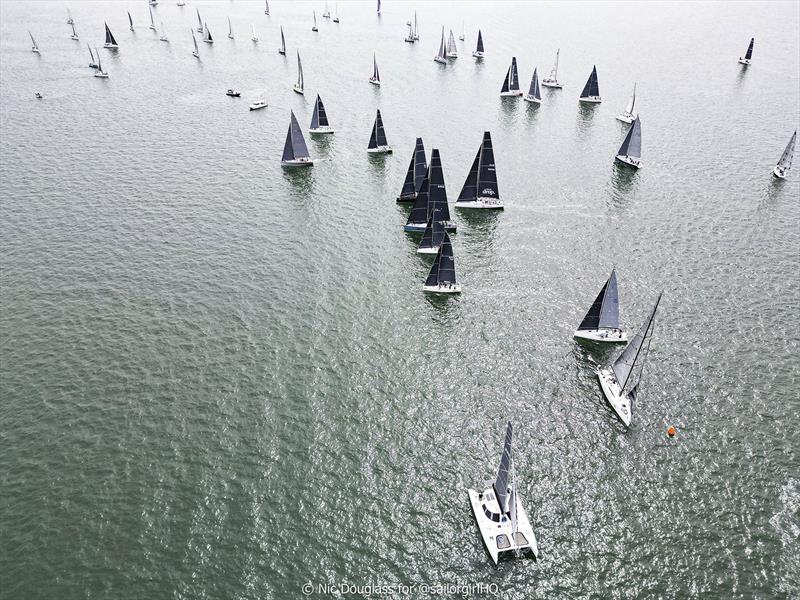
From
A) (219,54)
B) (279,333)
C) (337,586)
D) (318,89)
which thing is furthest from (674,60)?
(337,586)

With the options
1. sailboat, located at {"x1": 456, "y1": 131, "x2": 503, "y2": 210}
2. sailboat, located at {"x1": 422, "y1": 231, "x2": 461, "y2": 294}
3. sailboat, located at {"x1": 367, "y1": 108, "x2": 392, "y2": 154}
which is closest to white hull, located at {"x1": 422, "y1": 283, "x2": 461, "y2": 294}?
sailboat, located at {"x1": 422, "y1": 231, "x2": 461, "y2": 294}

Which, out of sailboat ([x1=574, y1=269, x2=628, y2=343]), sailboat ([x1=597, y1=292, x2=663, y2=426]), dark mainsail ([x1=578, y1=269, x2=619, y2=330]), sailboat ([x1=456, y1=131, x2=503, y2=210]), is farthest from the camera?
sailboat ([x1=456, y1=131, x2=503, y2=210])

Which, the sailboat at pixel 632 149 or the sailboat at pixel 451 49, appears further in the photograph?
the sailboat at pixel 451 49

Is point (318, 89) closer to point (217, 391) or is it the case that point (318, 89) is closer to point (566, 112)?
point (566, 112)

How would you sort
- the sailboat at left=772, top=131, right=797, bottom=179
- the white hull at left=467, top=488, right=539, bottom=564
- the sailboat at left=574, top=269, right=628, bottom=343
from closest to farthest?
the white hull at left=467, top=488, right=539, bottom=564, the sailboat at left=574, top=269, right=628, bottom=343, the sailboat at left=772, top=131, right=797, bottom=179

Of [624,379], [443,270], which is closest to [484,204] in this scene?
[443,270]

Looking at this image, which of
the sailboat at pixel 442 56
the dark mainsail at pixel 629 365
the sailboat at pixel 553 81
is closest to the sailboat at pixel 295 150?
the dark mainsail at pixel 629 365

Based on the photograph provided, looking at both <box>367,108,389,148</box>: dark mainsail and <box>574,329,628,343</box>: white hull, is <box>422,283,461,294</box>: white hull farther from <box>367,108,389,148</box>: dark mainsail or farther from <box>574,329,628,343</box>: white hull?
<box>367,108,389,148</box>: dark mainsail

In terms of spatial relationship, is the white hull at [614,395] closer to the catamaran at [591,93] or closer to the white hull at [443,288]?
the white hull at [443,288]
